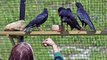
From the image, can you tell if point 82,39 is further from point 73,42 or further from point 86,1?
point 86,1

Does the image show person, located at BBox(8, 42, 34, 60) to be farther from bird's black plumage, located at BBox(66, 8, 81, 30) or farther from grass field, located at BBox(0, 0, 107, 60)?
grass field, located at BBox(0, 0, 107, 60)

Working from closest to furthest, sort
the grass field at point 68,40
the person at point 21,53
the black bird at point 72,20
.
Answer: the person at point 21,53
the black bird at point 72,20
the grass field at point 68,40

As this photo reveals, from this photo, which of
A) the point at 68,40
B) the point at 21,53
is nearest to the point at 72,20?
the point at 21,53

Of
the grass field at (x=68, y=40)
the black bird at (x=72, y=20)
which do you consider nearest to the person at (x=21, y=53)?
the black bird at (x=72, y=20)

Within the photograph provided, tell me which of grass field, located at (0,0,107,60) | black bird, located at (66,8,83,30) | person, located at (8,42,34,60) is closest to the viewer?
person, located at (8,42,34,60)

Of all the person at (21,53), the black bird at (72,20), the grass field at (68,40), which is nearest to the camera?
the person at (21,53)

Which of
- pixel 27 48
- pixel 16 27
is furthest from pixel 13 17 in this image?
pixel 27 48

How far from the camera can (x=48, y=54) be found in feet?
18.6

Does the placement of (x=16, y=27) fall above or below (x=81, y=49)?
above

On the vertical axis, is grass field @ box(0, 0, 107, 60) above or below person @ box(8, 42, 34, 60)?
below

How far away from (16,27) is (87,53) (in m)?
1.87

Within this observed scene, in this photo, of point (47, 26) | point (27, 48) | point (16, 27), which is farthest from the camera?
point (47, 26)

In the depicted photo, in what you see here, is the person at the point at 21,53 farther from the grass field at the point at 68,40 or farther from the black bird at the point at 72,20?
the grass field at the point at 68,40

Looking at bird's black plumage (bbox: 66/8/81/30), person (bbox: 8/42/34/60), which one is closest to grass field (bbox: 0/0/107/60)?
bird's black plumage (bbox: 66/8/81/30)
